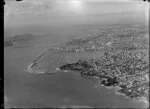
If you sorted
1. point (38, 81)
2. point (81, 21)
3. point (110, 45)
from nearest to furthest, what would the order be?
point (38, 81) < point (110, 45) < point (81, 21)

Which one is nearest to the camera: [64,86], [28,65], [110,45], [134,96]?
[134,96]

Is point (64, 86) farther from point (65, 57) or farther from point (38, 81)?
point (65, 57)

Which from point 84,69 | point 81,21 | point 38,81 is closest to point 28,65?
point 38,81

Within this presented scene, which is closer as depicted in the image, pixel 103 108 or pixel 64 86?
pixel 103 108

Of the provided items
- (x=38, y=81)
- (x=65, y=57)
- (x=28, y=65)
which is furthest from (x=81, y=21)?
(x=38, y=81)

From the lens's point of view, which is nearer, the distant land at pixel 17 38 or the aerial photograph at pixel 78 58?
the aerial photograph at pixel 78 58

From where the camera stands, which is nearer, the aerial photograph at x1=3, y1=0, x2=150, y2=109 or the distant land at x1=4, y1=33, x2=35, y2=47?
the aerial photograph at x1=3, y1=0, x2=150, y2=109

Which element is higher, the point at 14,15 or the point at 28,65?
the point at 14,15
